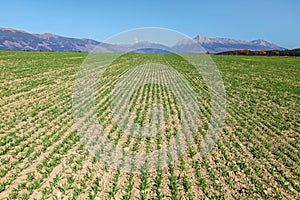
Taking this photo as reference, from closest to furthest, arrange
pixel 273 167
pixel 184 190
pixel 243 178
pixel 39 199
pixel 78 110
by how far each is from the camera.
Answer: pixel 39 199
pixel 184 190
pixel 243 178
pixel 273 167
pixel 78 110

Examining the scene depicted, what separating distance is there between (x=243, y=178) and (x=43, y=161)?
5.45 metres

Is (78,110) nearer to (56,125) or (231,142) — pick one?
(56,125)

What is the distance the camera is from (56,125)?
8.94 m

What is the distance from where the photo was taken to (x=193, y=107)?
12.6 metres

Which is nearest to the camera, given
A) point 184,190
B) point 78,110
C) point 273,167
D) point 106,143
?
point 184,190

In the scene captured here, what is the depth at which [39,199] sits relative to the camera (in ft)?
15.6

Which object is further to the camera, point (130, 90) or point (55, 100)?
point (130, 90)

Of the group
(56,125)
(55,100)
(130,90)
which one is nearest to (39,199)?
(56,125)

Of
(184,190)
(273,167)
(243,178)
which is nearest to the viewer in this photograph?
(184,190)

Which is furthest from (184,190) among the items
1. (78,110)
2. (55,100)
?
(55,100)

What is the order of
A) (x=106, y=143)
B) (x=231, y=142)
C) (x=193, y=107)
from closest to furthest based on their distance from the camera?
(x=106, y=143) → (x=231, y=142) → (x=193, y=107)

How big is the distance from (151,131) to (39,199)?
4.88 meters

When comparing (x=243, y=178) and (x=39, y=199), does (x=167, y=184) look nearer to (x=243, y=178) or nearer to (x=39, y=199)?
(x=243, y=178)

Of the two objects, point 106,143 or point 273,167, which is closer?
point 273,167
